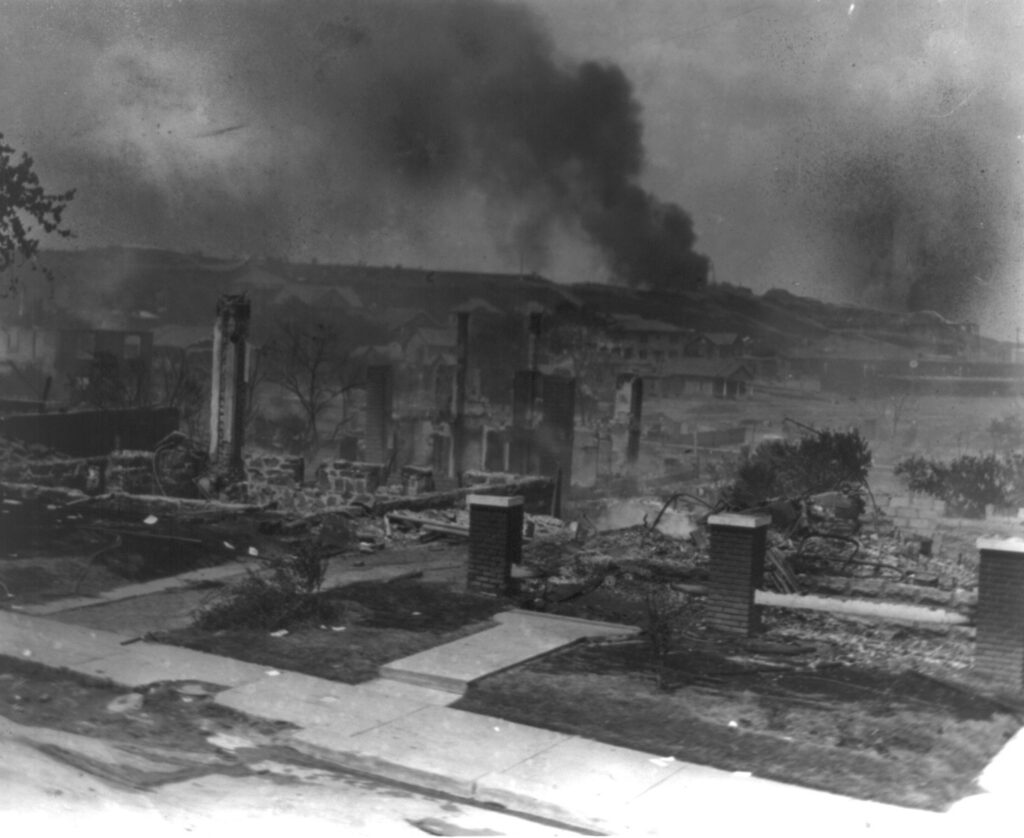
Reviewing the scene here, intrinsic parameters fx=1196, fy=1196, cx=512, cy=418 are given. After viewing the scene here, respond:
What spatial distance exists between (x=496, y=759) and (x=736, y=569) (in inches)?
126

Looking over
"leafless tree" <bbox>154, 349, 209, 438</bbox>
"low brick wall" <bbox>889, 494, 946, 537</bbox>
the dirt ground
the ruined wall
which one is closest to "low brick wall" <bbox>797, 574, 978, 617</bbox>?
"low brick wall" <bbox>889, 494, 946, 537</bbox>

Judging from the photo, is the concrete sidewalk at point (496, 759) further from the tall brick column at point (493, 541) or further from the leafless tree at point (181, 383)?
the leafless tree at point (181, 383)

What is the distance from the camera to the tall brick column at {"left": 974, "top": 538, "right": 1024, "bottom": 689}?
838 centimetres

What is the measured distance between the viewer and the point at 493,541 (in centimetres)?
1064

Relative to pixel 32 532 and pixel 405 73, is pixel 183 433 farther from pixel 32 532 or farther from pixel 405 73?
pixel 405 73

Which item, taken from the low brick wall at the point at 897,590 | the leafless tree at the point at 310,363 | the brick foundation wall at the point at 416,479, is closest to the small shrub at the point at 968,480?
the low brick wall at the point at 897,590

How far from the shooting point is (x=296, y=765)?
7.12m

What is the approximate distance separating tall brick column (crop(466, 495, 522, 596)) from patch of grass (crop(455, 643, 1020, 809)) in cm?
157

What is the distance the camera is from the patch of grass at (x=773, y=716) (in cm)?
695

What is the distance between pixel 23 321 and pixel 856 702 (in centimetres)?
830

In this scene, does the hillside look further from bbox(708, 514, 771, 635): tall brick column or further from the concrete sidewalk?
the concrete sidewalk

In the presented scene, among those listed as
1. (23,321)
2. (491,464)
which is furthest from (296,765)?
(23,321)

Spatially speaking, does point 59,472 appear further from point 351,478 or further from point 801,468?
point 801,468

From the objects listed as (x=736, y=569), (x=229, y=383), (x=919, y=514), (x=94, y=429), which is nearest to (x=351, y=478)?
(x=229, y=383)
